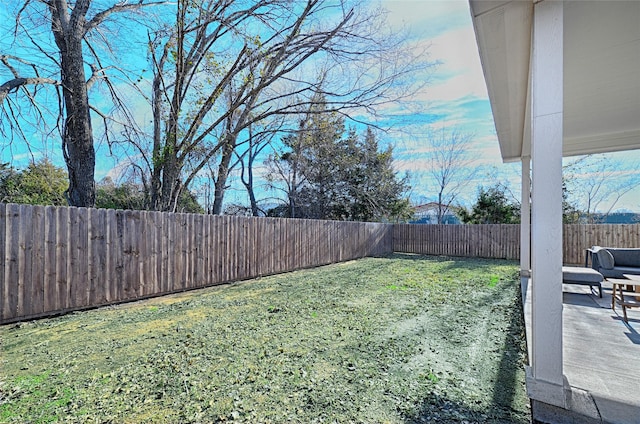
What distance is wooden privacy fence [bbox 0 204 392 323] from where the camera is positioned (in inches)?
143

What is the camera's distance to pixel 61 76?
616 centimetres

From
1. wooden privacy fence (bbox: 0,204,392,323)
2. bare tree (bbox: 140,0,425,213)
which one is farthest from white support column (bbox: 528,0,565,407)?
bare tree (bbox: 140,0,425,213)

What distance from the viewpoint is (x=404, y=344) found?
2.95 metres

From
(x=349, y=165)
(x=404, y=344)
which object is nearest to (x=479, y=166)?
(x=349, y=165)

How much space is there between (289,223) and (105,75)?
17.2ft

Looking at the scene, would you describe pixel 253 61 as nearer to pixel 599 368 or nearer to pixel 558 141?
pixel 558 141

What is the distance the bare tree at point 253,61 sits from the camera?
22.4 feet

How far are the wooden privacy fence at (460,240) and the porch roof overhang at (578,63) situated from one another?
678cm

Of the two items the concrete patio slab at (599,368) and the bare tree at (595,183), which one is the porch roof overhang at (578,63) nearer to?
the concrete patio slab at (599,368)

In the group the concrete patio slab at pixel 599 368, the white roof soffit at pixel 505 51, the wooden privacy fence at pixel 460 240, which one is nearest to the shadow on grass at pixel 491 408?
the concrete patio slab at pixel 599 368

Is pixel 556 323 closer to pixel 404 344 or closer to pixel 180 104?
pixel 404 344

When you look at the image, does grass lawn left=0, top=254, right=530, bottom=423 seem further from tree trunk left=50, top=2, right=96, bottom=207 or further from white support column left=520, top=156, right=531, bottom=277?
tree trunk left=50, top=2, right=96, bottom=207

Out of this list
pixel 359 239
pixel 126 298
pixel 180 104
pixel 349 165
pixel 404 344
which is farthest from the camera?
pixel 349 165

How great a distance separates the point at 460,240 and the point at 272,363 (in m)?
11.4
